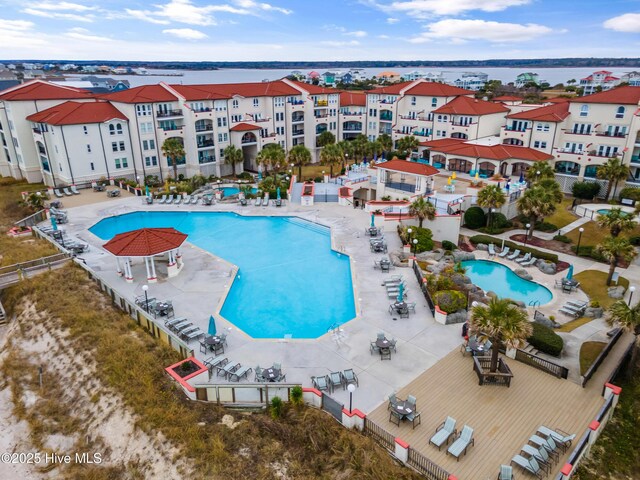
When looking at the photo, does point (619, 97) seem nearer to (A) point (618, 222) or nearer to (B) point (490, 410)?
(A) point (618, 222)

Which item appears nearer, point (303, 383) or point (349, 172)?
point (303, 383)

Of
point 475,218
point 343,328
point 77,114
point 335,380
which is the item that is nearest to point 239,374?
point 335,380

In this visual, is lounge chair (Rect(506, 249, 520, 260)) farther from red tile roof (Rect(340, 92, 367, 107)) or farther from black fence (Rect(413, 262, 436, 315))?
red tile roof (Rect(340, 92, 367, 107))

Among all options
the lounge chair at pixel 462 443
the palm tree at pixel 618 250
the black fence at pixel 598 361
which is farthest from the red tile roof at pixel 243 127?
the lounge chair at pixel 462 443

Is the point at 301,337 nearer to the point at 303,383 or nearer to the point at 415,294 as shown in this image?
the point at 303,383

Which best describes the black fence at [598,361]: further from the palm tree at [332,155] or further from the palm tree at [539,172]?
the palm tree at [332,155]

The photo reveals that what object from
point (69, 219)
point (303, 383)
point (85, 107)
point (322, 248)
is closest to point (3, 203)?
point (69, 219)
